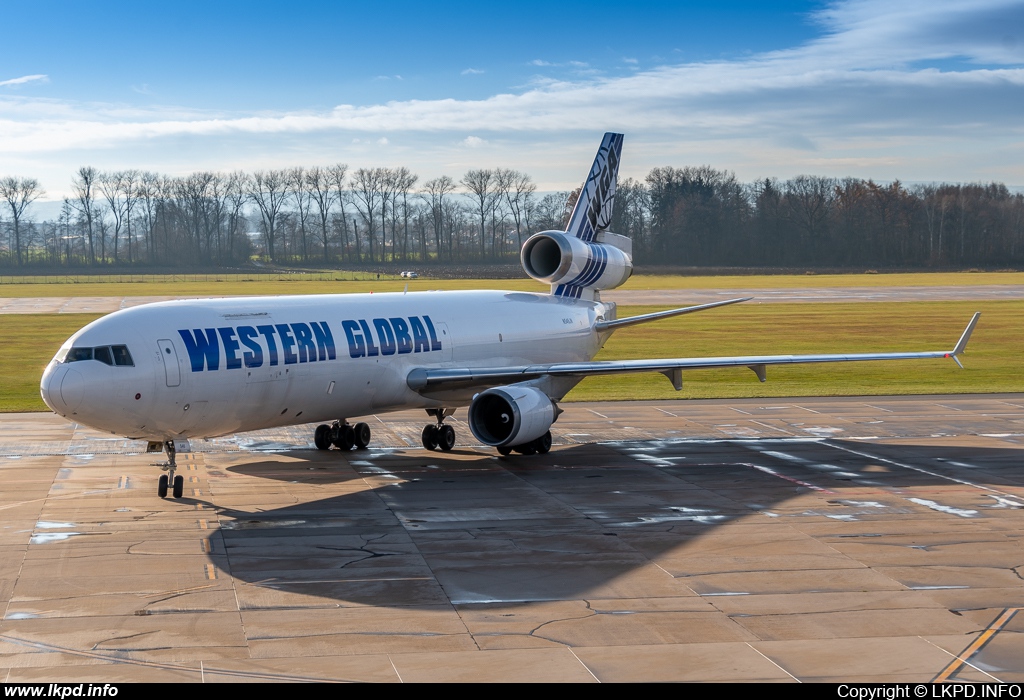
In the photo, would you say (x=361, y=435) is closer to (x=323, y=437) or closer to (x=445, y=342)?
(x=323, y=437)

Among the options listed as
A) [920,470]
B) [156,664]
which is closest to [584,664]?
[156,664]

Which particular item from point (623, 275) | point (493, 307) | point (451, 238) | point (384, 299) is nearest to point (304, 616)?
point (384, 299)

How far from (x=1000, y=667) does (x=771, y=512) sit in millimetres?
8970

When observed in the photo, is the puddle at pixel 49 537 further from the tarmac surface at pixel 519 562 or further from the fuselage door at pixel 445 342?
the fuselage door at pixel 445 342

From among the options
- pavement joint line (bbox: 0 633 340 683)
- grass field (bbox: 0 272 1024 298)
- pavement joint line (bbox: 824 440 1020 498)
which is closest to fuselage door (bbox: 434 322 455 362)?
pavement joint line (bbox: 824 440 1020 498)

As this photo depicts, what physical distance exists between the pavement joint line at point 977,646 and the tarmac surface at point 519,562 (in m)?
0.05

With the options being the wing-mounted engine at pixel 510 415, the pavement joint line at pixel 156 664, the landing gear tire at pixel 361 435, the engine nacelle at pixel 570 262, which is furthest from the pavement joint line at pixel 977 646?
the engine nacelle at pixel 570 262

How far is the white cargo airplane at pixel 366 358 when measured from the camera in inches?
838

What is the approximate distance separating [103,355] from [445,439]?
424 inches

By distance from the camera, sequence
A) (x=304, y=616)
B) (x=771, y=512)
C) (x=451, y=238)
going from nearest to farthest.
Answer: (x=304, y=616) < (x=771, y=512) < (x=451, y=238)

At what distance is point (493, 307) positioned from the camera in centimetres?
3150

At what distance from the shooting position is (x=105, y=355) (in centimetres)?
2106

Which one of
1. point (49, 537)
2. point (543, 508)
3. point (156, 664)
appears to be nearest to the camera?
point (156, 664)
